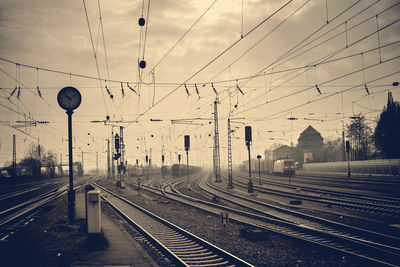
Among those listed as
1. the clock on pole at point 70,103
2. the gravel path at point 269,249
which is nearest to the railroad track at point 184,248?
the gravel path at point 269,249

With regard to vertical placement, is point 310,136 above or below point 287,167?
above

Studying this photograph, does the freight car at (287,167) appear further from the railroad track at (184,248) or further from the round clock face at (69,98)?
the round clock face at (69,98)

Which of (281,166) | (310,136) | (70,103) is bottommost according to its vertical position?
(281,166)

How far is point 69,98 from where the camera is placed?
15250 millimetres

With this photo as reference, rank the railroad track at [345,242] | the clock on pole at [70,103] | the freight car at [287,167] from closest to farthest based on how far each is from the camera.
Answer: the railroad track at [345,242], the clock on pole at [70,103], the freight car at [287,167]

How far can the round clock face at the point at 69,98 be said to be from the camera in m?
15.0

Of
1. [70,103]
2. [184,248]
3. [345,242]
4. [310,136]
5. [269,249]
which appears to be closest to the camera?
[269,249]

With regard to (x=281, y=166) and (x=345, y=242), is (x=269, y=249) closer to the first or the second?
(x=345, y=242)

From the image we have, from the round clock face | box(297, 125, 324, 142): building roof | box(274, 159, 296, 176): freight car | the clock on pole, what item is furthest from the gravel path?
box(297, 125, 324, 142): building roof

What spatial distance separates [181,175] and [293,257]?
65494mm

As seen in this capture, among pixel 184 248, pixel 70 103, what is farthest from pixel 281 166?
pixel 184 248

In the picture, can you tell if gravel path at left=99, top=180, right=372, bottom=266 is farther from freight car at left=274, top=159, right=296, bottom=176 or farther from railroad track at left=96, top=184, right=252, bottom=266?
freight car at left=274, top=159, right=296, bottom=176

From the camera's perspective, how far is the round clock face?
49.4ft

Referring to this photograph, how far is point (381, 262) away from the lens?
8.22 m
